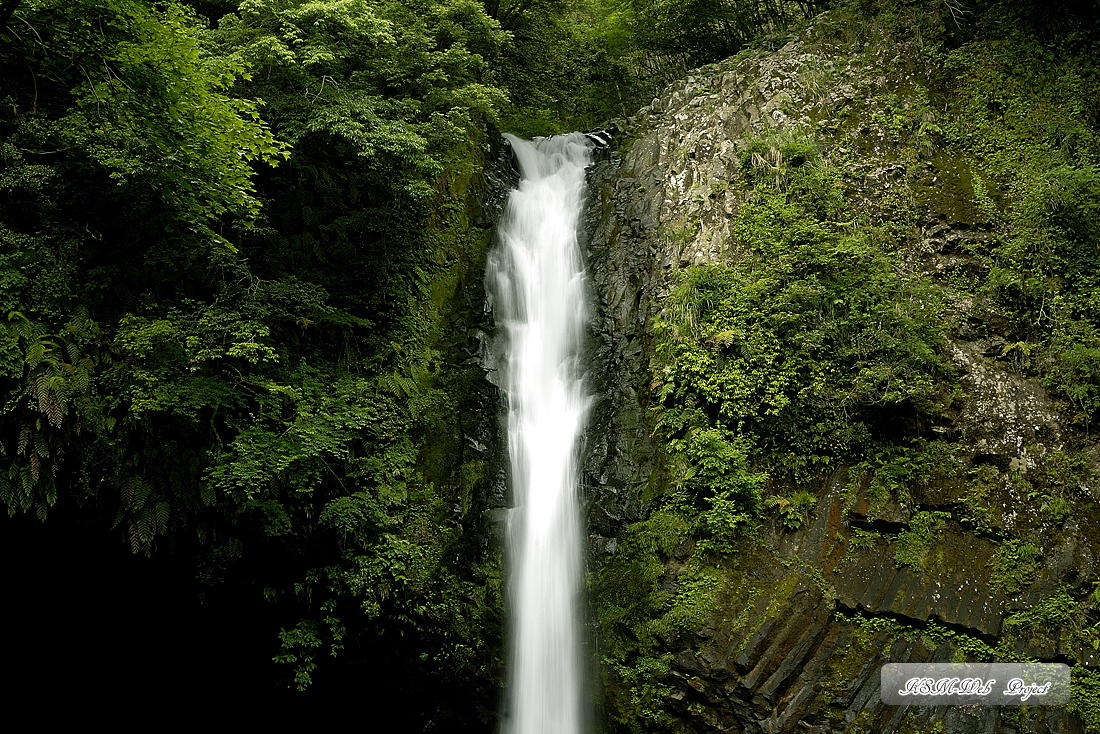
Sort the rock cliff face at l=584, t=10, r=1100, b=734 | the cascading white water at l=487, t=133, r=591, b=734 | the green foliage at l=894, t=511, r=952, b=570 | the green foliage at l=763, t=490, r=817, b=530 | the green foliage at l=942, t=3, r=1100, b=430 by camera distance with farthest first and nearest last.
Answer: the cascading white water at l=487, t=133, r=591, b=734 < the green foliage at l=942, t=3, r=1100, b=430 < the green foliage at l=763, t=490, r=817, b=530 < the green foliage at l=894, t=511, r=952, b=570 < the rock cliff face at l=584, t=10, r=1100, b=734

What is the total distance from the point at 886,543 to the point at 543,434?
429cm

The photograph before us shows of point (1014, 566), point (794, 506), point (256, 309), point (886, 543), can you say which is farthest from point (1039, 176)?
point (256, 309)

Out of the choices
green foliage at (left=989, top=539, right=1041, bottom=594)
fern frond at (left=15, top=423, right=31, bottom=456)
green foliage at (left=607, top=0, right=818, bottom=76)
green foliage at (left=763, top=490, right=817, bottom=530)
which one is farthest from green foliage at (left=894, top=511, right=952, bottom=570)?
green foliage at (left=607, top=0, right=818, bottom=76)

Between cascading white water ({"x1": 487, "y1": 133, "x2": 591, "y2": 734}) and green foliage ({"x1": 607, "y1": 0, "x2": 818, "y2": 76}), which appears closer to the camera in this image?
cascading white water ({"x1": 487, "y1": 133, "x2": 591, "y2": 734})

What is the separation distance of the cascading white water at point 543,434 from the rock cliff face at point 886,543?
0.50 meters

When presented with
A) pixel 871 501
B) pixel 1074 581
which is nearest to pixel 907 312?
pixel 871 501

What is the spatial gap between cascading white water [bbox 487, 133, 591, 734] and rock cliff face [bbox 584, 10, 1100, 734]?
1.65ft

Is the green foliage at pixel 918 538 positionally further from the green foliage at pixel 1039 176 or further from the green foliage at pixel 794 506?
the green foliage at pixel 1039 176

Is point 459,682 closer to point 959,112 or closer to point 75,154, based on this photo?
point 75,154

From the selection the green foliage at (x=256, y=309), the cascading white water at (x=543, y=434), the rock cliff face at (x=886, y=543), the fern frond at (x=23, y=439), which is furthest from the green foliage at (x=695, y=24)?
the fern frond at (x=23, y=439)

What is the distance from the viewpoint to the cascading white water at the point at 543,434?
708cm

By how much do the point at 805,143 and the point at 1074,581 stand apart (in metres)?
6.14

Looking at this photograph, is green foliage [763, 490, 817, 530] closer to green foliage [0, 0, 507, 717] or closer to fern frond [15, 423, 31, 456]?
green foliage [0, 0, 507, 717]

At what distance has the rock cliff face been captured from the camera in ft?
18.1
